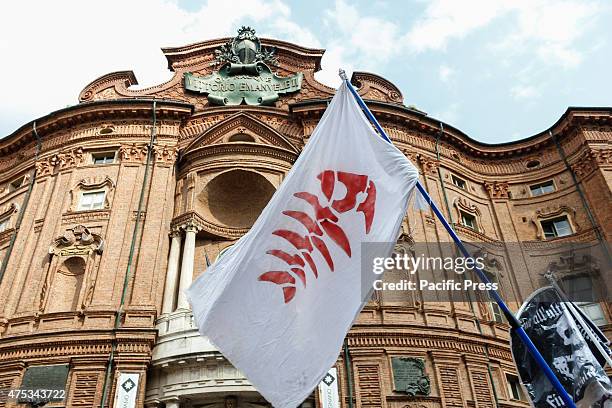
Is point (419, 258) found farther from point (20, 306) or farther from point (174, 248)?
point (20, 306)

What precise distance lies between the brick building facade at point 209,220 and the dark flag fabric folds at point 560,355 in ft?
21.3

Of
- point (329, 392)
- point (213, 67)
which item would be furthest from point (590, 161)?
point (213, 67)

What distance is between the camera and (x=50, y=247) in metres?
19.6

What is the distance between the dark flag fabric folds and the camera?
8.61m

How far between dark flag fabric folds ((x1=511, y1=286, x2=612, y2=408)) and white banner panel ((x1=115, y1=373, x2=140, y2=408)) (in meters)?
12.1

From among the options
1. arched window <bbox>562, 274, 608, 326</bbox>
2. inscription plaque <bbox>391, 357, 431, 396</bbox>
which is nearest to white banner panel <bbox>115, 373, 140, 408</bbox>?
inscription plaque <bbox>391, 357, 431, 396</bbox>

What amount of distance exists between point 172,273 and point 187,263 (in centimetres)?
68

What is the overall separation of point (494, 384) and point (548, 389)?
33.0 feet

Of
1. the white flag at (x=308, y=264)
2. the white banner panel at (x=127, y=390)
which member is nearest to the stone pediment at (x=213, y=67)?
the white banner panel at (x=127, y=390)

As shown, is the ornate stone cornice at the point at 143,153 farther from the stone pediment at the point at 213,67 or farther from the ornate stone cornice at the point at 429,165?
the ornate stone cornice at the point at 429,165

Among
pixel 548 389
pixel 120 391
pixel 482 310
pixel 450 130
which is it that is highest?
pixel 450 130

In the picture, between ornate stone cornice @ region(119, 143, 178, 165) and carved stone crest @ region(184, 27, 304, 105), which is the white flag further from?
carved stone crest @ region(184, 27, 304, 105)

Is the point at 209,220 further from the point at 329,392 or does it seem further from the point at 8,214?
the point at 8,214

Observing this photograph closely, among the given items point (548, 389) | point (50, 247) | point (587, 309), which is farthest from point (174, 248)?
point (587, 309)
